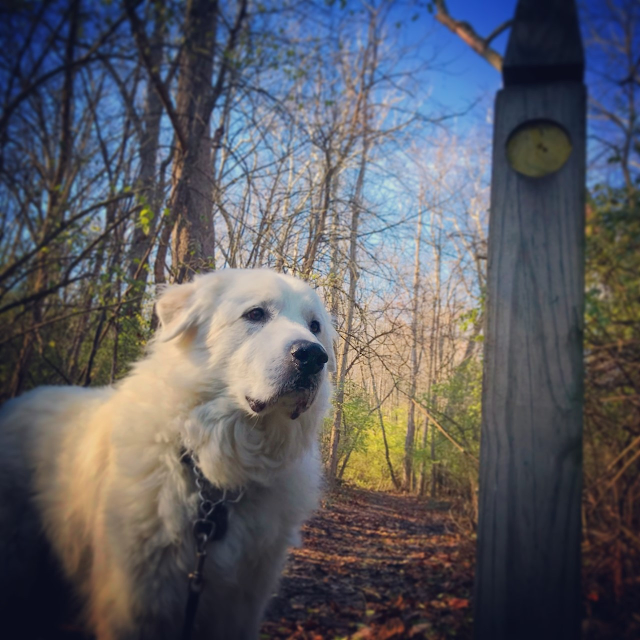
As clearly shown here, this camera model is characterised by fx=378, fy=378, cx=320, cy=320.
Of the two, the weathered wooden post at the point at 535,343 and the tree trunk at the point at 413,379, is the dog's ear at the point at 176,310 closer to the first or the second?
the tree trunk at the point at 413,379

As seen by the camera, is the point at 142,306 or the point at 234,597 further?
the point at 142,306

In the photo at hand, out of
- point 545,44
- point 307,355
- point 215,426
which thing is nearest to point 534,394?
point 307,355

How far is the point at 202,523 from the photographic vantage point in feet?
6.60

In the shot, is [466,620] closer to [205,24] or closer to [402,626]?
[402,626]

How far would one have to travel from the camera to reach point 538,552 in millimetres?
1330

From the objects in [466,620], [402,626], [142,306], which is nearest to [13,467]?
[142,306]

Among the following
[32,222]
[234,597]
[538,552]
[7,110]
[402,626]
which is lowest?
[234,597]

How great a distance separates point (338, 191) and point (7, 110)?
6.90 ft

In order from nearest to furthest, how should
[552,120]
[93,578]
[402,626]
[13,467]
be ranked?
[552,120], [402,626], [93,578], [13,467]

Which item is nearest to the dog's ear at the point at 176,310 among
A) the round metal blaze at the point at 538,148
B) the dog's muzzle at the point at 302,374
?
the dog's muzzle at the point at 302,374

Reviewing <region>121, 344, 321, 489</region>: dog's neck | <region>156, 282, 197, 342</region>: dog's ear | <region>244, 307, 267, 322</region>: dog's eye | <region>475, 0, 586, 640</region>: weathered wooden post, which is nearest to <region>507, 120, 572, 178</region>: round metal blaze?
<region>475, 0, 586, 640</region>: weathered wooden post

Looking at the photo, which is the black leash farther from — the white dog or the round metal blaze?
the round metal blaze

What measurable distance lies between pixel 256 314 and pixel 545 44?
1938 millimetres

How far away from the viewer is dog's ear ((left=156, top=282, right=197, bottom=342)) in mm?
2426
